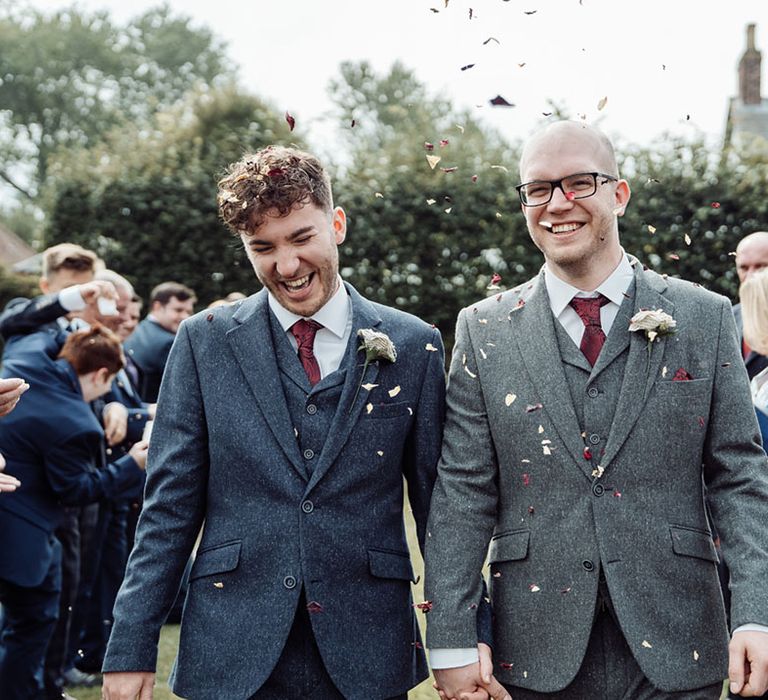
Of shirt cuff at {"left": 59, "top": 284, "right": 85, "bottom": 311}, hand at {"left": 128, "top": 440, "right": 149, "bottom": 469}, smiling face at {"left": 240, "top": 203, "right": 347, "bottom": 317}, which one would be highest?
shirt cuff at {"left": 59, "top": 284, "right": 85, "bottom": 311}

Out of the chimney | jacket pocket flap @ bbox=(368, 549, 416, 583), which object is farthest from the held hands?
the chimney

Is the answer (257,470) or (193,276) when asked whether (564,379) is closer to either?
(257,470)

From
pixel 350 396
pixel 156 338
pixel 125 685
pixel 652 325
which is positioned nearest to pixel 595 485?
pixel 652 325

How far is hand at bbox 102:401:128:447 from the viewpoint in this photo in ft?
19.8

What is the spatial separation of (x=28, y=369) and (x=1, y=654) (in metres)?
1.39

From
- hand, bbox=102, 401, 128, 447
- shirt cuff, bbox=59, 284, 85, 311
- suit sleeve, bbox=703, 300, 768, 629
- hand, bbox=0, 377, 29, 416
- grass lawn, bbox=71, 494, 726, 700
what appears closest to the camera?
suit sleeve, bbox=703, 300, 768, 629

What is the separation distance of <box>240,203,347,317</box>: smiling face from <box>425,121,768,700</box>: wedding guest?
0.53 m

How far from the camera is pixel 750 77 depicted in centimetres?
2734

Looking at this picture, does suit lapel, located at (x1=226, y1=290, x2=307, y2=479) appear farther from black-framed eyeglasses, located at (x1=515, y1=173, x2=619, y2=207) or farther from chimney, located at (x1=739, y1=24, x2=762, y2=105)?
chimney, located at (x1=739, y1=24, x2=762, y2=105)

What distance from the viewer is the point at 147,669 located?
9.65 feet

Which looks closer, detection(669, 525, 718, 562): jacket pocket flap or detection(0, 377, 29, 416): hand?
detection(669, 525, 718, 562): jacket pocket flap

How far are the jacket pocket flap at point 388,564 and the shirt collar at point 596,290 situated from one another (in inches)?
33.4

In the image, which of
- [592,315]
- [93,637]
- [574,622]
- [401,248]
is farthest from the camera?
[401,248]

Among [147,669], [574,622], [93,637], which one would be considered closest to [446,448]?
[574,622]
